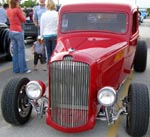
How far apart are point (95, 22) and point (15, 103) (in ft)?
6.96

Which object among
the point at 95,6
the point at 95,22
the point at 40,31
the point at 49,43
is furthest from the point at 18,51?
the point at 95,22

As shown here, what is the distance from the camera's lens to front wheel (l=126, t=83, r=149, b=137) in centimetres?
438

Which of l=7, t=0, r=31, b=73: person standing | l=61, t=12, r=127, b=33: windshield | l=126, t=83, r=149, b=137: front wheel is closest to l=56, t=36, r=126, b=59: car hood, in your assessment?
l=61, t=12, r=127, b=33: windshield

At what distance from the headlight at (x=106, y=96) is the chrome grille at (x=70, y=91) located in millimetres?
184

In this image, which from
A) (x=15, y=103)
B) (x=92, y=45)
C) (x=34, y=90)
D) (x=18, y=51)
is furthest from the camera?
(x=18, y=51)

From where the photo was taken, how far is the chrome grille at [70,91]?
14.2 ft

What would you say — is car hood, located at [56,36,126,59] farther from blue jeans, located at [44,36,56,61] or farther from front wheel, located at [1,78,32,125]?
blue jeans, located at [44,36,56,61]

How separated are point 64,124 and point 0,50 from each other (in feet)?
18.7

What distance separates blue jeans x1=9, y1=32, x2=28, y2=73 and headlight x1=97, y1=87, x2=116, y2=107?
4193 mm

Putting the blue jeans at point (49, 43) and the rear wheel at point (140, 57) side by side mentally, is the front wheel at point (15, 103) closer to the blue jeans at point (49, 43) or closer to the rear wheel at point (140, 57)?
the blue jeans at point (49, 43)

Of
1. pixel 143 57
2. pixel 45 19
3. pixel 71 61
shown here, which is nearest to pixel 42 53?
pixel 45 19

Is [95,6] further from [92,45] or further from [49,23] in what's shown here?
[49,23]

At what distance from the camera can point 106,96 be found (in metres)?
4.32

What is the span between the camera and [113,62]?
16.8ft
